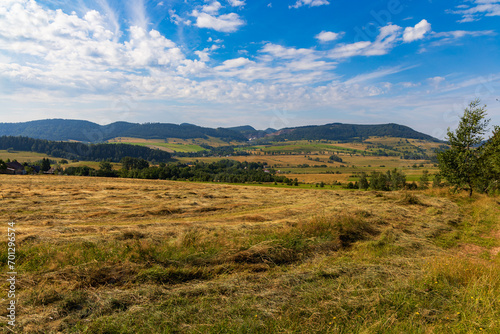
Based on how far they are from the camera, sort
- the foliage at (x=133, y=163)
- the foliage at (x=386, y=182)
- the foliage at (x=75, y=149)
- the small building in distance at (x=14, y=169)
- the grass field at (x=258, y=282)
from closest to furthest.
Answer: the grass field at (x=258, y=282), the foliage at (x=386, y=182), the small building in distance at (x=14, y=169), the foliage at (x=133, y=163), the foliage at (x=75, y=149)

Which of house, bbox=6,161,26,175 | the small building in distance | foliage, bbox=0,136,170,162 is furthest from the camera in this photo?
foliage, bbox=0,136,170,162

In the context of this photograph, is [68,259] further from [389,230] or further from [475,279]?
[389,230]

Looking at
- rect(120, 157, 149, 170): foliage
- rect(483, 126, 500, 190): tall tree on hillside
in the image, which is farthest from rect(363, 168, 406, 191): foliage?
rect(120, 157, 149, 170): foliage

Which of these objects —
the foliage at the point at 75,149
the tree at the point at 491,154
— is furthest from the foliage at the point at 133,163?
the tree at the point at 491,154

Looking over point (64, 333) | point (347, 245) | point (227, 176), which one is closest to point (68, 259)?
point (64, 333)

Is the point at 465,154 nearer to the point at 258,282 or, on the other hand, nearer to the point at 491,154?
the point at 491,154

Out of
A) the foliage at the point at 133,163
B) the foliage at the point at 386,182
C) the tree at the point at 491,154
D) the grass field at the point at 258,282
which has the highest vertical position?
the tree at the point at 491,154

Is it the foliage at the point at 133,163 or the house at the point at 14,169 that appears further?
the foliage at the point at 133,163

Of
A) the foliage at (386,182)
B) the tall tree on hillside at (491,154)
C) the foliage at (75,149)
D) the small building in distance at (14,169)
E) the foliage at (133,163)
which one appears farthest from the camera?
the foliage at (75,149)

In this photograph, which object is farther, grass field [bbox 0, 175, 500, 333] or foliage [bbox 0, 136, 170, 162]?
foliage [bbox 0, 136, 170, 162]

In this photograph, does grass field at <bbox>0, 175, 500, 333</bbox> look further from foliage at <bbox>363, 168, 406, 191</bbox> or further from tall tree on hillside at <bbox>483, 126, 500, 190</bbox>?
foliage at <bbox>363, 168, 406, 191</bbox>

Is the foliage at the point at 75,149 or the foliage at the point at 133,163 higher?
the foliage at the point at 75,149

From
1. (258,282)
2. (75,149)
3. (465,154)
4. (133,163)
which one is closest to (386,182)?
(465,154)

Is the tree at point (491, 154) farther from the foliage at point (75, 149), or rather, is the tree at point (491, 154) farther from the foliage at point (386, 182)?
the foliage at point (75, 149)
